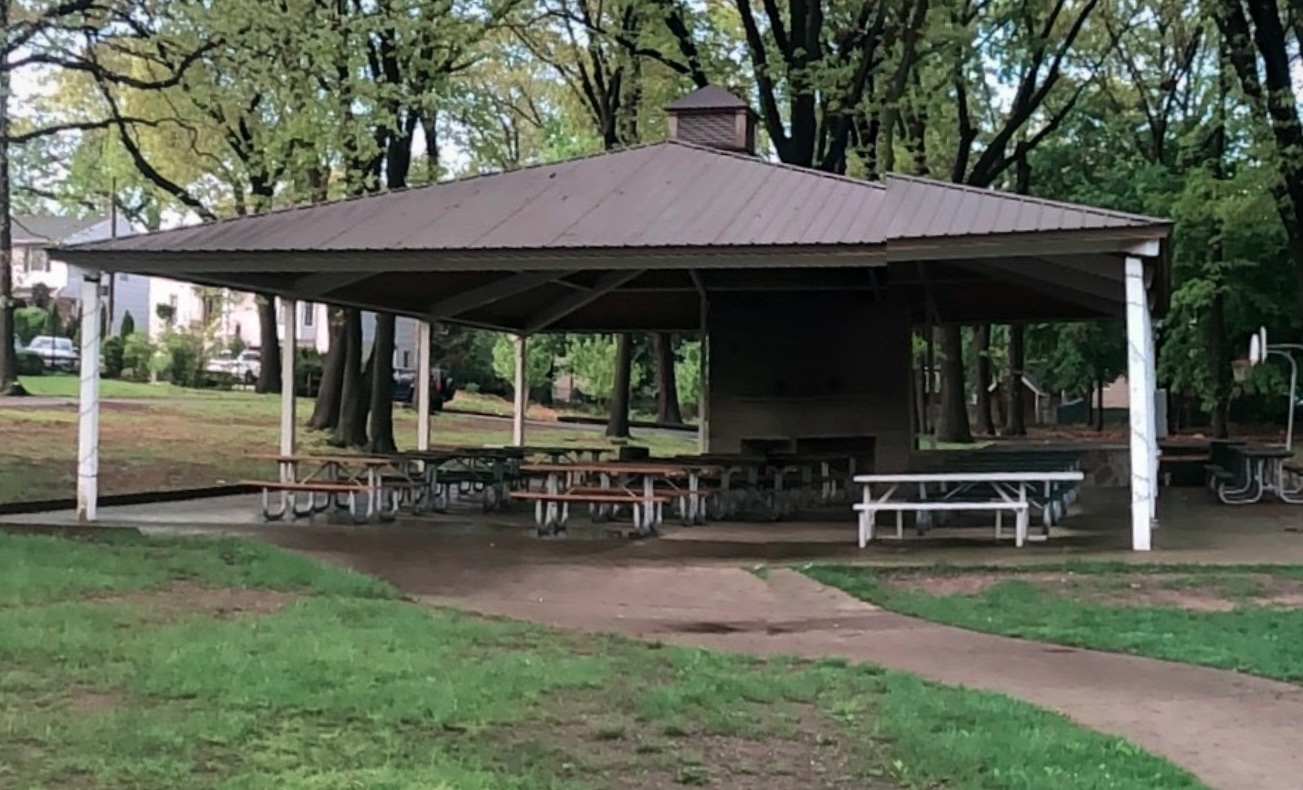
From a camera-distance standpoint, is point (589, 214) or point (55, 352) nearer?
point (589, 214)

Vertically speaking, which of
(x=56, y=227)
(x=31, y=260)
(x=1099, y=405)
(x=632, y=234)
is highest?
(x=56, y=227)

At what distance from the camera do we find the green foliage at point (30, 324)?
4744cm

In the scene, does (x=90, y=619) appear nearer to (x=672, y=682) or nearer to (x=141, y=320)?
(x=672, y=682)

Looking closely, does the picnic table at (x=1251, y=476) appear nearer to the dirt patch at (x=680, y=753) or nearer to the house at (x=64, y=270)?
the dirt patch at (x=680, y=753)

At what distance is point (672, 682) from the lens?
6.29 meters

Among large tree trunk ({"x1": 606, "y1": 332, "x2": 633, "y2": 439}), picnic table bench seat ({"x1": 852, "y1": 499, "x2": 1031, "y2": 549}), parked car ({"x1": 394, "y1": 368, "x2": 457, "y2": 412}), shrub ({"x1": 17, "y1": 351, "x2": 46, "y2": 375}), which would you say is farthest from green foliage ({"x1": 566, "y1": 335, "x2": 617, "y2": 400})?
picnic table bench seat ({"x1": 852, "y1": 499, "x2": 1031, "y2": 549})

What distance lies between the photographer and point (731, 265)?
39.8ft

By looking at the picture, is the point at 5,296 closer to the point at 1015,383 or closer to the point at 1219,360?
the point at 1015,383

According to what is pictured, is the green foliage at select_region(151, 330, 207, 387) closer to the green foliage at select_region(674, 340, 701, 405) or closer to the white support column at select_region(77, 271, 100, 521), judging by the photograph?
the green foliage at select_region(674, 340, 701, 405)

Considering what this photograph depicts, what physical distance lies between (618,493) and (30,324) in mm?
41143

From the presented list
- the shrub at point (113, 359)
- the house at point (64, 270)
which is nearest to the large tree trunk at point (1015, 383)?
the shrub at point (113, 359)

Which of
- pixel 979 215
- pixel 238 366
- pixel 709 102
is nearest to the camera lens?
pixel 979 215

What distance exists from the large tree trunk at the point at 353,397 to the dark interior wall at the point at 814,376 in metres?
6.42

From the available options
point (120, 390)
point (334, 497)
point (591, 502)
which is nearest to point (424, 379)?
point (334, 497)
